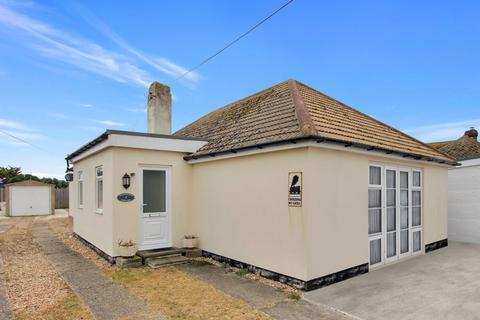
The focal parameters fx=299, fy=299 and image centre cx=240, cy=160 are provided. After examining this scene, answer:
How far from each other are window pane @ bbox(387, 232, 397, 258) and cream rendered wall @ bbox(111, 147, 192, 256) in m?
5.51

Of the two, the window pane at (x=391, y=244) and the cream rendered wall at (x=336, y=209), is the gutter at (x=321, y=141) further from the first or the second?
the window pane at (x=391, y=244)

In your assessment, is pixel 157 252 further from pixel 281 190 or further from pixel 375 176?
pixel 375 176

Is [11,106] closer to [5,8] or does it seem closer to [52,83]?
[52,83]

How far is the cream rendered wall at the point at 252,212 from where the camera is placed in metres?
6.02

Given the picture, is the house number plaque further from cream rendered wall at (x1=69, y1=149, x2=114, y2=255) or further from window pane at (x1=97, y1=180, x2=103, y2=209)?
window pane at (x1=97, y1=180, x2=103, y2=209)

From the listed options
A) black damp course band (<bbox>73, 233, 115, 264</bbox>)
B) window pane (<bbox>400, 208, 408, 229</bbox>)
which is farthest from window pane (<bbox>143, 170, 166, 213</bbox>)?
window pane (<bbox>400, 208, 408, 229</bbox>)

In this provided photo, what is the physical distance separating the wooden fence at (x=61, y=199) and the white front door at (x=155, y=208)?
73.9 feet

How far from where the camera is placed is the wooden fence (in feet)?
87.2

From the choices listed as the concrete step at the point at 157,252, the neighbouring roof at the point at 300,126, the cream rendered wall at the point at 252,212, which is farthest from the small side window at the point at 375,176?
the concrete step at the point at 157,252

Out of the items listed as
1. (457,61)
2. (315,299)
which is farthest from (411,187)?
(457,61)

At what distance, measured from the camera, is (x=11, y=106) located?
15.6m

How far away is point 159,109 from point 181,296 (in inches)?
294

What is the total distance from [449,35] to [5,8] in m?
14.4

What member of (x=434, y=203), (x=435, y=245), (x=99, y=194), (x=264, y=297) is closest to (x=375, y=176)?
(x=434, y=203)
